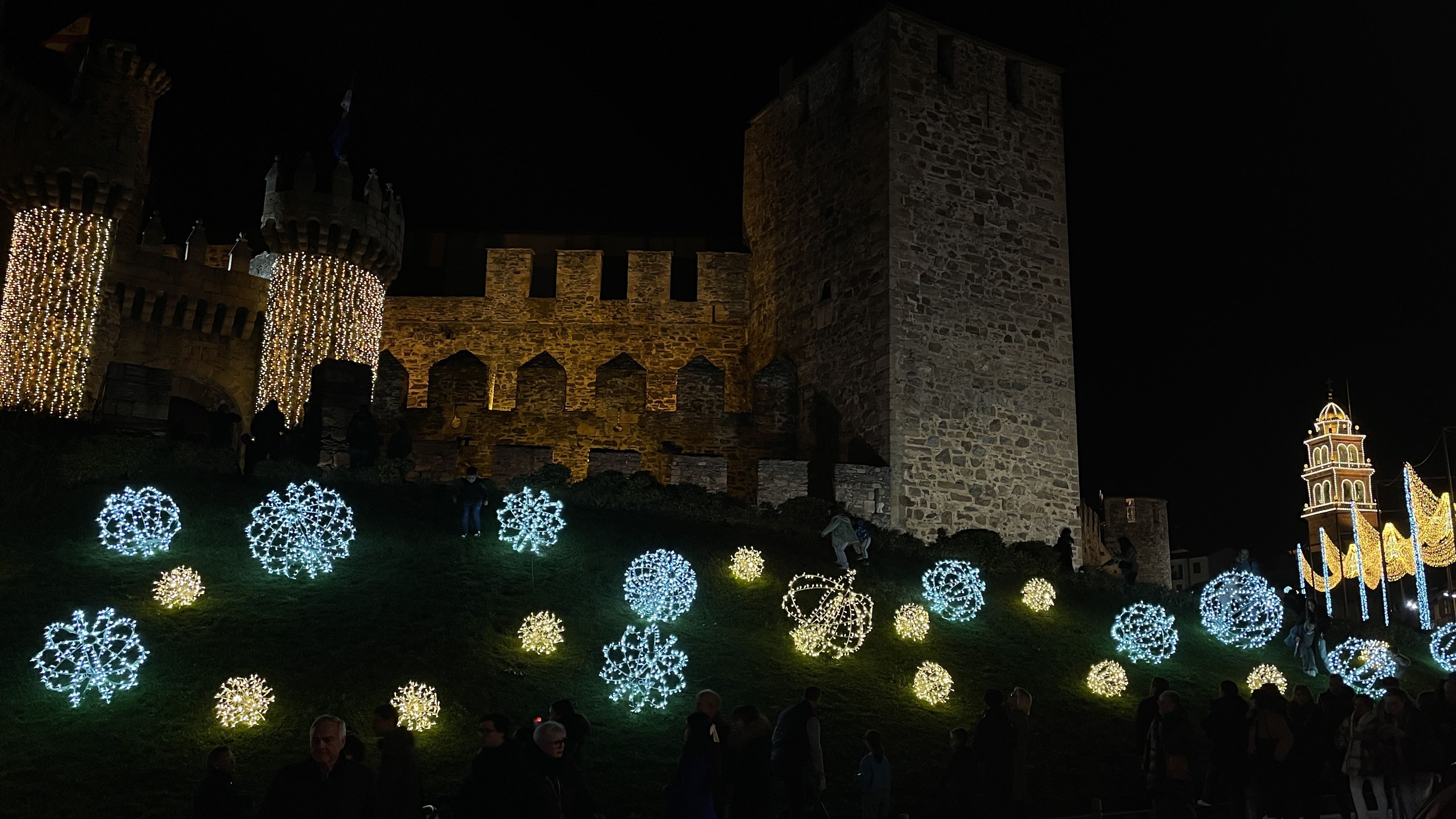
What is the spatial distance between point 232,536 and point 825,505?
7.85 metres

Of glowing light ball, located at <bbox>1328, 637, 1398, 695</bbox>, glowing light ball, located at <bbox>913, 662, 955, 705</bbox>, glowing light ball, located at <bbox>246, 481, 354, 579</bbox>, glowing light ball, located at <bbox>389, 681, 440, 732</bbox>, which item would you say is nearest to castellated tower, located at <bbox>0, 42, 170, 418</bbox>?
glowing light ball, located at <bbox>246, 481, 354, 579</bbox>

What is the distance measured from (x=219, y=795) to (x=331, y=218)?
16627 millimetres

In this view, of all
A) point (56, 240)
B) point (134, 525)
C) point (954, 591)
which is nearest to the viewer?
point (134, 525)

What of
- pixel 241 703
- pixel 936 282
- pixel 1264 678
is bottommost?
pixel 241 703

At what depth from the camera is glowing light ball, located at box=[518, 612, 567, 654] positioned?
41.1ft

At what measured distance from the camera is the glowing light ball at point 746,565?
15.1m

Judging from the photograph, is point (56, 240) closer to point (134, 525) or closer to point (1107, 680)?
point (134, 525)

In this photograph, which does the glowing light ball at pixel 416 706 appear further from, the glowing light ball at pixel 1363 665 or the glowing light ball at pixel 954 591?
the glowing light ball at pixel 1363 665

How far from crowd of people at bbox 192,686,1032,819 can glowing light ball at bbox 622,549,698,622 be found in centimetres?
278

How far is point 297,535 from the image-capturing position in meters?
13.6

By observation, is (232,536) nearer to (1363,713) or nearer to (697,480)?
(697,480)

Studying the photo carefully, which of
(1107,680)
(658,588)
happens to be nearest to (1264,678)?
(1107,680)

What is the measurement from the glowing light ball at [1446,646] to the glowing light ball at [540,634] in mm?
12920

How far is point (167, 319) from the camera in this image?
79.7 feet
